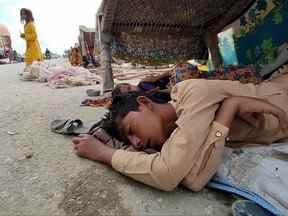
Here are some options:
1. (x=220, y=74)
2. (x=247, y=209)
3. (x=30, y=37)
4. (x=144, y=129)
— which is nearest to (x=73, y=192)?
(x=144, y=129)

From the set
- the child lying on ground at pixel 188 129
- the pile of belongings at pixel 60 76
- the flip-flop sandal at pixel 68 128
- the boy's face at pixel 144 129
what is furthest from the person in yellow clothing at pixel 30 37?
the boy's face at pixel 144 129

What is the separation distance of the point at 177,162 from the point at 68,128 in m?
0.85

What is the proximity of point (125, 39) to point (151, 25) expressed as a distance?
0.89 ft

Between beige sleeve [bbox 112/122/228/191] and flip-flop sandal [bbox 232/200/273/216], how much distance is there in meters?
0.15

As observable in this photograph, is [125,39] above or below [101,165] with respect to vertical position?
above

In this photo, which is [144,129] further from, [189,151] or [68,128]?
[68,128]

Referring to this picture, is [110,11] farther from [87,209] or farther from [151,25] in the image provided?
[87,209]

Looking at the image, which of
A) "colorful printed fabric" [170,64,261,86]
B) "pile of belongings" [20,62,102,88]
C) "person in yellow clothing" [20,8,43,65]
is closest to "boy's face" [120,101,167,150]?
"colorful printed fabric" [170,64,261,86]

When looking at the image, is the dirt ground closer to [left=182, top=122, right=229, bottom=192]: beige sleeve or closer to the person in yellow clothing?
[left=182, top=122, right=229, bottom=192]: beige sleeve

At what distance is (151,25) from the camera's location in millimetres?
2783

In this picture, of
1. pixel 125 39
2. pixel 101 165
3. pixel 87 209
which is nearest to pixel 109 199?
pixel 87 209

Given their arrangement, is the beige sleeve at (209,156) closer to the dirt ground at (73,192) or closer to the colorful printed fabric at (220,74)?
the dirt ground at (73,192)

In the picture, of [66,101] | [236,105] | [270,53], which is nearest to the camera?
[236,105]

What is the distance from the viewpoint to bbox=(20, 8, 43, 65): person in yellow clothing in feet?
23.1
